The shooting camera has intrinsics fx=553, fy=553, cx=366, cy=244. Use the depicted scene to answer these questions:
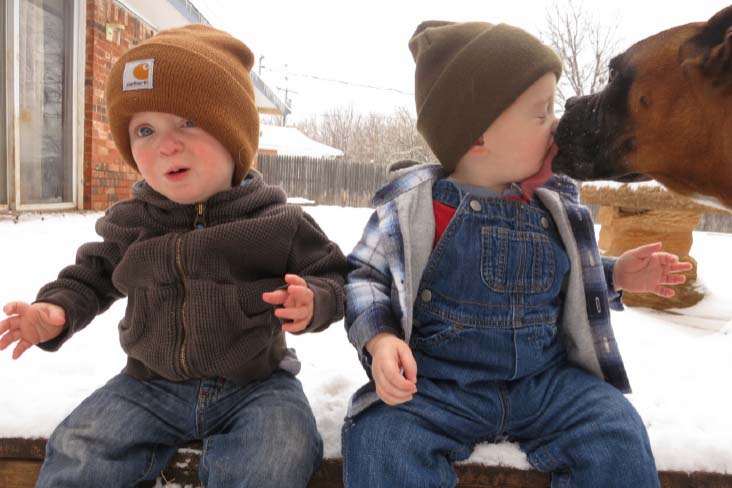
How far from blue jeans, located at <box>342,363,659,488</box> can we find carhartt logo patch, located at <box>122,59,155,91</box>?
36.3 inches

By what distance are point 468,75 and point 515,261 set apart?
0.47 metres

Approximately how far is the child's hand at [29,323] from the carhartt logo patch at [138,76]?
21.7 inches

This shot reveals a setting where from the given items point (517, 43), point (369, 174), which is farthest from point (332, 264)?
point (369, 174)

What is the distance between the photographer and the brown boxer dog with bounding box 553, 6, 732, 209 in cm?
148

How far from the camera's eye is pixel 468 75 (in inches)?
53.2

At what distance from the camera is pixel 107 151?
593cm

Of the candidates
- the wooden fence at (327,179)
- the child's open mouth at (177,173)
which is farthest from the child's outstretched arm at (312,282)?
the wooden fence at (327,179)

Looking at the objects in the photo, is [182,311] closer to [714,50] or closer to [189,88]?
[189,88]

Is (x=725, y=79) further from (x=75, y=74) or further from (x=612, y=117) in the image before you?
(x=75, y=74)

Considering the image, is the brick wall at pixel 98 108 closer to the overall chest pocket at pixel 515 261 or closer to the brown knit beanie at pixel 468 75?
the brown knit beanie at pixel 468 75

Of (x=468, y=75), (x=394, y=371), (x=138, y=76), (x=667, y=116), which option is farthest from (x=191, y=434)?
(x=667, y=116)

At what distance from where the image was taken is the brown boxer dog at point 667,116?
1.48 metres

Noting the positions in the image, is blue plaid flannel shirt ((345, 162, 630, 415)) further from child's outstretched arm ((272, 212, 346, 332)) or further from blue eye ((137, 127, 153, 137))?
blue eye ((137, 127, 153, 137))

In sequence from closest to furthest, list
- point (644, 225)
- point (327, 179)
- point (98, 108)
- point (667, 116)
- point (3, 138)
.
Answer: point (667, 116) → point (644, 225) → point (3, 138) → point (98, 108) → point (327, 179)
